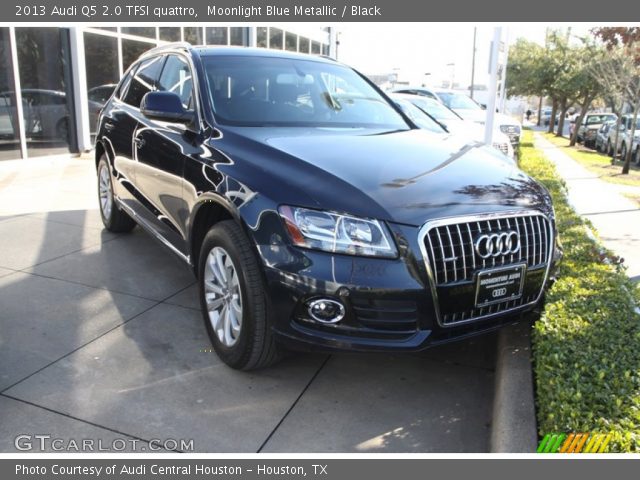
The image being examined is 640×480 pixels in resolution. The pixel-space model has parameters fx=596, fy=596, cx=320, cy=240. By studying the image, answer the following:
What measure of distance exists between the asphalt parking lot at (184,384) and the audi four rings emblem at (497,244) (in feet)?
2.81

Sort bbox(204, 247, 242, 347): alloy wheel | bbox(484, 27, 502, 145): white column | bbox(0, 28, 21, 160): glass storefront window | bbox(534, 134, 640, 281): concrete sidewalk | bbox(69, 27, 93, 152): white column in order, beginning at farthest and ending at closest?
bbox(69, 27, 93, 152): white column < bbox(0, 28, 21, 160): glass storefront window < bbox(484, 27, 502, 145): white column < bbox(534, 134, 640, 281): concrete sidewalk < bbox(204, 247, 242, 347): alloy wheel

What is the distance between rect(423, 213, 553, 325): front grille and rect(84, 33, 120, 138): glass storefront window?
437 inches

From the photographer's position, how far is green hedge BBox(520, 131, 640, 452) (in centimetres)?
243

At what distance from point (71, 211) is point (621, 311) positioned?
6.06m

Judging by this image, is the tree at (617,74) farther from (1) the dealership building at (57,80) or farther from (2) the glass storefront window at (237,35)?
(1) the dealership building at (57,80)

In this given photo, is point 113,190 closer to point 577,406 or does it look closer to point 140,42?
point 577,406

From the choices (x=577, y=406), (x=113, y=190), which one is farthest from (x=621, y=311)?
(x=113, y=190)

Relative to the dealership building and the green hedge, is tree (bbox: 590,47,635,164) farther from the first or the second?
the green hedge

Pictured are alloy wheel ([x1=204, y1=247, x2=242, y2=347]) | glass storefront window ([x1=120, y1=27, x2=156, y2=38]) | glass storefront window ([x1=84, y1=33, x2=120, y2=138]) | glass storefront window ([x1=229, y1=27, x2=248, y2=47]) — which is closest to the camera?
alloy wheel ([x1=204, y1=247, x2=242, y2=347])

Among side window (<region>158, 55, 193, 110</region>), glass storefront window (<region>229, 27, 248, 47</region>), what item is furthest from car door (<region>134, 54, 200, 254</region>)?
glass storefront window (<region>229, 27, 248, 47</region>)

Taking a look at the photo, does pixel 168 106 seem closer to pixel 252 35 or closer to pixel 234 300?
pixel 234 300

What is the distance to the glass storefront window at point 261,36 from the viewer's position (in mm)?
18766

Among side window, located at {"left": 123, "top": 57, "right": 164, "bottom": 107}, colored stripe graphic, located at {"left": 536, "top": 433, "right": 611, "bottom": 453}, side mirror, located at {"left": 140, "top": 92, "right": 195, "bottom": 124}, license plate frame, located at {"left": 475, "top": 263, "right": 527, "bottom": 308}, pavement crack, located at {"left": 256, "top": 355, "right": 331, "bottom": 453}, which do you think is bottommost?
pavement crack, located at {"left": 256, "top": 355, "right": 331, "bottom": 453}

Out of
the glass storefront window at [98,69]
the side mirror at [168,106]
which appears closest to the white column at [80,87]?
the glass storefront window at [98,69]
